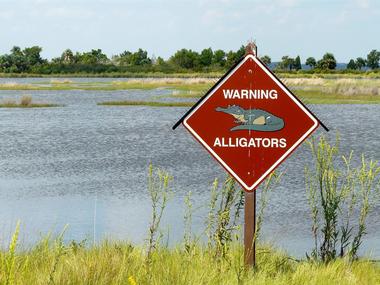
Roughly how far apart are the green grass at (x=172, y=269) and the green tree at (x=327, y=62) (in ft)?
440

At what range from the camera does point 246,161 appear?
255 inches

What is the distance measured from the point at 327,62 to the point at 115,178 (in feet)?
414

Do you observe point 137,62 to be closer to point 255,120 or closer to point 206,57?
point 206,57

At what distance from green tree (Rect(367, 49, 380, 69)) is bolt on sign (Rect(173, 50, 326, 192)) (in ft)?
515

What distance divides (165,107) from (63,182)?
30087mm

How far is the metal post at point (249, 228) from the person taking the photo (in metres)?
6.42

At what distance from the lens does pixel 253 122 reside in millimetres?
6469

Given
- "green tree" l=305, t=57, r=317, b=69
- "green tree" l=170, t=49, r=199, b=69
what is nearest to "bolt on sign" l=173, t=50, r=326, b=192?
"green tree" l=170, t=49, r=199, b=69

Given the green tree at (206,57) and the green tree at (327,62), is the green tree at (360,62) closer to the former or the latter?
the green tree at (327,62)

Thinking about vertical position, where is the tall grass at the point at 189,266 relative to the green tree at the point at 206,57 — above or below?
below

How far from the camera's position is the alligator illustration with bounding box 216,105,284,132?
21.2 feet

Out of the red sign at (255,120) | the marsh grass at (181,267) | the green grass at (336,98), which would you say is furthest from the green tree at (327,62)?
the red sign at (255,120)

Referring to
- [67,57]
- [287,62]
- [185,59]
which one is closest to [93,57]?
[67,57]

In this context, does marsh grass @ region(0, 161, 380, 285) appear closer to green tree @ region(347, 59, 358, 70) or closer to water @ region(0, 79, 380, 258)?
water @ region(0, 79, 380, 258)
